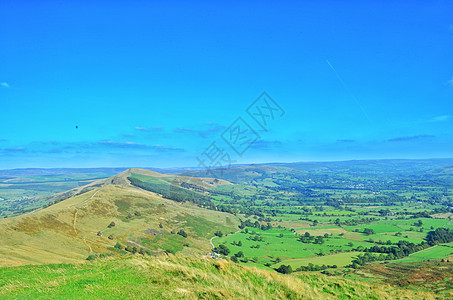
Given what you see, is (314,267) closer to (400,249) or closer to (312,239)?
(400,249)

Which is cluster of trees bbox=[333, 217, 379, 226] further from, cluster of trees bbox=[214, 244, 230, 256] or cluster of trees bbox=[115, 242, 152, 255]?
cluster of trees bbox=[115, 242, 152, 255]

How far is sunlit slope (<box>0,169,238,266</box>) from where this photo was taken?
5336 cm

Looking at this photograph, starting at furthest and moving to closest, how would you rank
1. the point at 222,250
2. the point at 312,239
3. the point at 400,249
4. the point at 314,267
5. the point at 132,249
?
the point at 312,239 → the point at 222,250 → the point at 400,249 → the point at 132,249 → the point at 314,267

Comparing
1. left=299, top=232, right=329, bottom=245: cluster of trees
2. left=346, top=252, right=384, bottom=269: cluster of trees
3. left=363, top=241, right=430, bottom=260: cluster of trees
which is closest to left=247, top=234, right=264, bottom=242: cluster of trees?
left=299, top=232, right=329, bottom=245: cluster of trees

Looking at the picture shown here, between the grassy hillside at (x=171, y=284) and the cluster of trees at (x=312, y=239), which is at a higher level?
the grassy hillside at (x=171, y=284)

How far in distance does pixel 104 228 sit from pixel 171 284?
88.7 metres

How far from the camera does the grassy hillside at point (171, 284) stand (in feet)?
35.9

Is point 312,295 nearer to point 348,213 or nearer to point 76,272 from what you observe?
point 76,272

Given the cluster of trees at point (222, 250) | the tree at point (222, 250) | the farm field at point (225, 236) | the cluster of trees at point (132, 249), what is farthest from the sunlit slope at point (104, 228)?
the tree at point (222, 250)

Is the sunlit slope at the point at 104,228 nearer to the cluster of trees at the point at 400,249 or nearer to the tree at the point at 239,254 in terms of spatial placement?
the tree at the point at 239,254

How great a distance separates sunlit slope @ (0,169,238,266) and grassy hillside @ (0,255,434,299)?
28727 millimetres

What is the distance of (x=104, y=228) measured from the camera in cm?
8850

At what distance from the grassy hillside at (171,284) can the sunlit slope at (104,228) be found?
2873 cm

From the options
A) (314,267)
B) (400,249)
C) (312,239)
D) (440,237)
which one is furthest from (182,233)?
(440,237)
